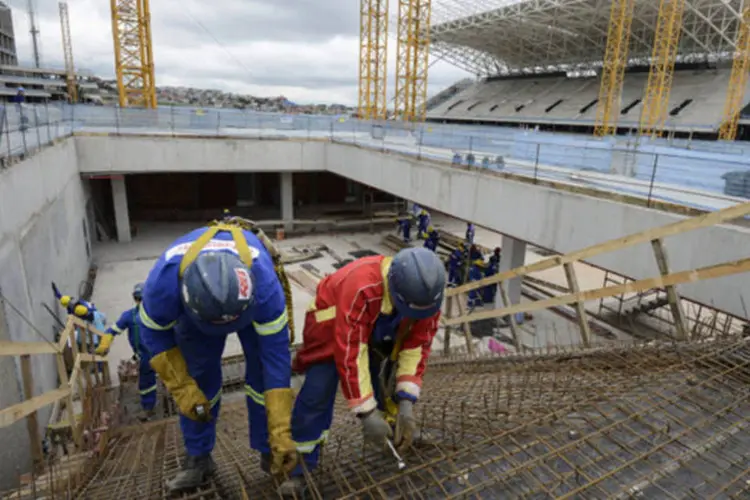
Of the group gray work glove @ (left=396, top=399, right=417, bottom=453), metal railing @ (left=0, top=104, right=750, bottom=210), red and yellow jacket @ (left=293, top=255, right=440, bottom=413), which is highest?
metal railing @ (left=0, top=104, right=750, bottom=210)

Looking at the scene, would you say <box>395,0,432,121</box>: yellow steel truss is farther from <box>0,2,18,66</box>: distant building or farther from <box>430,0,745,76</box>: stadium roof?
<box>0,2,18,66</box>: distant building

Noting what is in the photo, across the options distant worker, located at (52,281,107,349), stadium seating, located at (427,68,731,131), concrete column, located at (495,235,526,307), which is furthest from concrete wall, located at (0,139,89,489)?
stadium seating, located at (427,68,731,131)

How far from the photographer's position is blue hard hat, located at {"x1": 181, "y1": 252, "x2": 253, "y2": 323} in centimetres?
227

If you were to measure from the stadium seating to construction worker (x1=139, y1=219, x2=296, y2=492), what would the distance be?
36.0m

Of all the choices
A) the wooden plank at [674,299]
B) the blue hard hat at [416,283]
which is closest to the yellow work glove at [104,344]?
the blue hard hat at [416,283]

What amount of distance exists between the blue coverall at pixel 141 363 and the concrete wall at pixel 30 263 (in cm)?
91

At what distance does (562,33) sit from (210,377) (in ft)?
148

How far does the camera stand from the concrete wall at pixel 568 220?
19.1ft

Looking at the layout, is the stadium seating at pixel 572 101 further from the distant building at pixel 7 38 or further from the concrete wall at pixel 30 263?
the distant building at pixel 7 38

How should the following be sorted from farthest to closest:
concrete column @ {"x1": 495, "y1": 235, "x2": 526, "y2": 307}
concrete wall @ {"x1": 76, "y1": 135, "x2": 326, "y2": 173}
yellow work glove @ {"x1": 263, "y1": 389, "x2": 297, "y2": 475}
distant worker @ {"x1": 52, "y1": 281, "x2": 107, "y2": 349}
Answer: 1. concrete wall @ {"x1": 76, "y1": 135, "x2": 326, "y2": 173}
2. concrete column @ {"x1": 495, "y1": 235, "x2": 526, "y2": 307}
3. distant worker @ {"x1": 52, "y1": 281, "x2": 107, "y2": 349}
4. yellow work glove @ {"x1": 263, "y1": 389, "x2": 297, "y2": 475}

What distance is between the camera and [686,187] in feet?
23.6

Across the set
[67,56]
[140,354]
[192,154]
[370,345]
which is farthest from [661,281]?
[67,56]

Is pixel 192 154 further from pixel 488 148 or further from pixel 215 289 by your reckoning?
pixel 215 289

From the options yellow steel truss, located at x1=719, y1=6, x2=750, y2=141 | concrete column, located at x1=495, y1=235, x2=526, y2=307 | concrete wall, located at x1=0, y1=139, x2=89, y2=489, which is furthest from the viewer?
yellow steel truss, located at x1=719, y1=6, x2=750, y2=141
